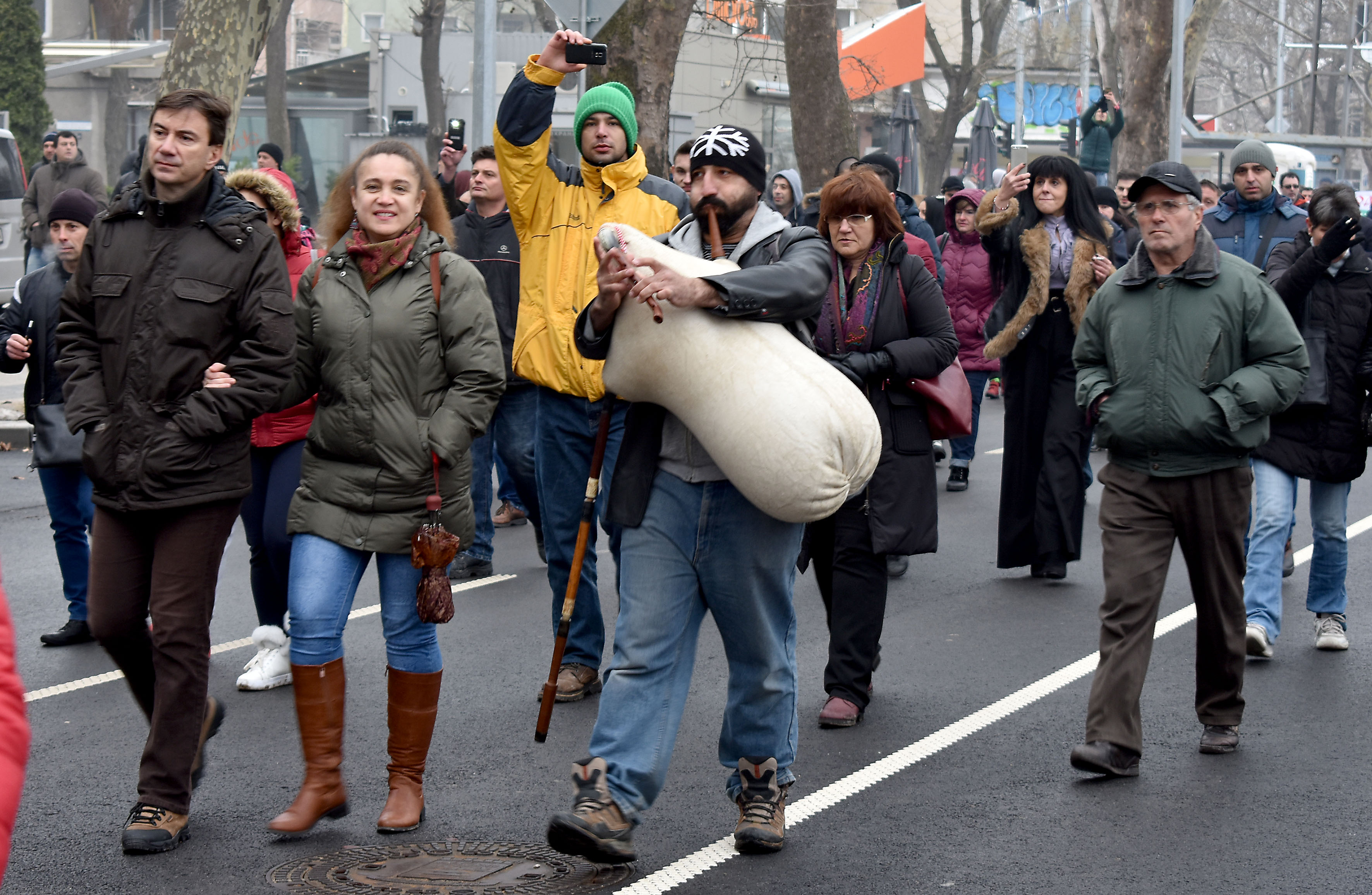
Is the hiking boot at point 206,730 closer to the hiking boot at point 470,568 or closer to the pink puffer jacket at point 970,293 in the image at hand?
the hiking boot at point 470,568

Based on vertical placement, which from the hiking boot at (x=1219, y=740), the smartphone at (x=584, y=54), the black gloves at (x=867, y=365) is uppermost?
the smartphone at (x=584, y=54)

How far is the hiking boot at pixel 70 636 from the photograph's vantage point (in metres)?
7.13

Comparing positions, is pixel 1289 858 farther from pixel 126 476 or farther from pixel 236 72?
pixel 236 72

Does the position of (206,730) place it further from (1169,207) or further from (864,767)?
(1169,207)

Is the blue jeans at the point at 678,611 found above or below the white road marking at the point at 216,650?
above

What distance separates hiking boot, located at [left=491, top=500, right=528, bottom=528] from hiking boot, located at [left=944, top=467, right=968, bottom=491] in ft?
10.8

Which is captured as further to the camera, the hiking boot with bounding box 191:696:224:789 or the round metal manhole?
the hiking boot with bounding box 191:696:224:789

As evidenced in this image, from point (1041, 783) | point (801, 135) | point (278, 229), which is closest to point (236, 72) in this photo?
point (801, 135)

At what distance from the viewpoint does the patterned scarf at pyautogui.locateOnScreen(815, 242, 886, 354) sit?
6.20m

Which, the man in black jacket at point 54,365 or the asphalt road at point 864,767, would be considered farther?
the man in black jacket at point 54,365

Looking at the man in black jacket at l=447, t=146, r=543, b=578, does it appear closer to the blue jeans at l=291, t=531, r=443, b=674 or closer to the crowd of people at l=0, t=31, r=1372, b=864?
the crowd of people at l=0, t=31, r=1372, b=864

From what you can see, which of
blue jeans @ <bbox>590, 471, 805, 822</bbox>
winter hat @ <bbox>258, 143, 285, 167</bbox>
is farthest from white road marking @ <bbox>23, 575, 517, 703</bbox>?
winter hat @ <bbox>258, 143, 285, 167</bbox>

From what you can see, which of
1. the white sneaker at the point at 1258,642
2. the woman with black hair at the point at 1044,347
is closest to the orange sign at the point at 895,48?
the woman with black hair at the point at 1044,347

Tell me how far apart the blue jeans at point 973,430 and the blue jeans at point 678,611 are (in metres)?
7.20
